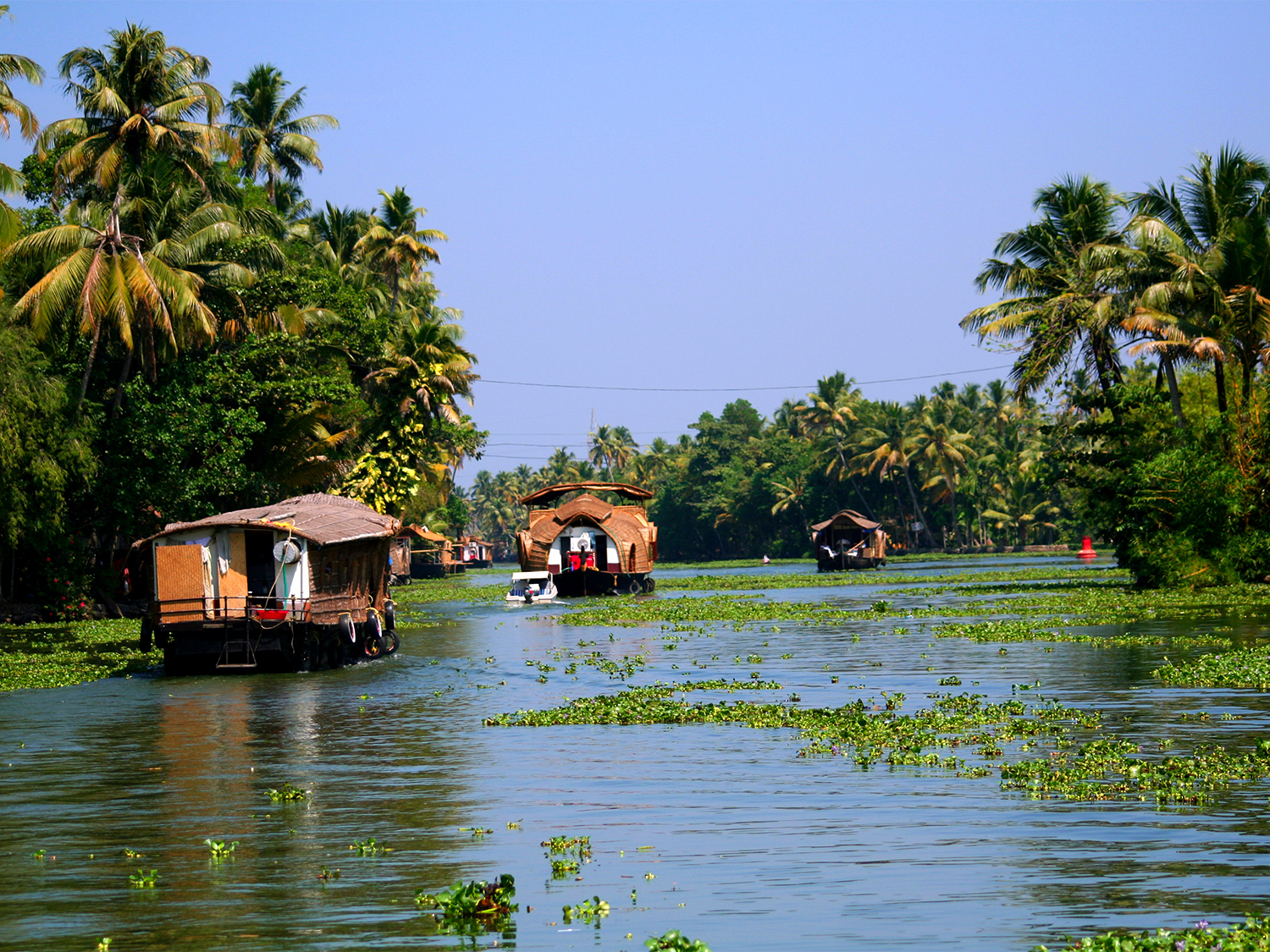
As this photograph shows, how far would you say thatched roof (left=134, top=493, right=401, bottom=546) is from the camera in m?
28.2

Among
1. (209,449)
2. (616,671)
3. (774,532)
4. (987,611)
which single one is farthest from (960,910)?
(774,532)

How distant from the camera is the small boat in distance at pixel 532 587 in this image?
5480 centimetres

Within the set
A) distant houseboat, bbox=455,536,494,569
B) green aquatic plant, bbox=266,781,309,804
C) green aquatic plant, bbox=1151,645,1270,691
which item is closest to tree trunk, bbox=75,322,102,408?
green aquatic plant, bbox=266,781,309,804

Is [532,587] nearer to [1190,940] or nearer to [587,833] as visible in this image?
[587,833]

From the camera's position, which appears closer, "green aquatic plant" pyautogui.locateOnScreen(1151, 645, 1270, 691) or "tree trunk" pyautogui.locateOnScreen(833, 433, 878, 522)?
"green aquatic plant" pyautogui.locateOnScreen(1151, 645, 1270, 691)

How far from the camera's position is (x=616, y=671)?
26562 mm

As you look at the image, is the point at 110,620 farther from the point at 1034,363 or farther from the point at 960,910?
the point at 960,910

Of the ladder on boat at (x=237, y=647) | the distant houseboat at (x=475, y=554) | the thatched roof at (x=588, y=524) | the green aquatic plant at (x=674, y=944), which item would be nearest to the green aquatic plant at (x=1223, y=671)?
the green aquatic plant at (x=674, y=944)

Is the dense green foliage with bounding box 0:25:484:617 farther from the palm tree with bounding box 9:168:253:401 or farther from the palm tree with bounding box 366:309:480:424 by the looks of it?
the palm tree with bounding box 366:309:480:424

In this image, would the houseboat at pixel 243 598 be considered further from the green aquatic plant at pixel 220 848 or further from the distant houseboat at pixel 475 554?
the distant houseboat at pixel 475 554

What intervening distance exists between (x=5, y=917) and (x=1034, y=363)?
4321 cm

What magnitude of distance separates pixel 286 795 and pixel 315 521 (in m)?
16.6

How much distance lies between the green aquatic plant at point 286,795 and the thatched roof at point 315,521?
14261 mm

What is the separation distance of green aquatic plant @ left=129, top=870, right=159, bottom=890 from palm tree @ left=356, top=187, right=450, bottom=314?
63.4m
